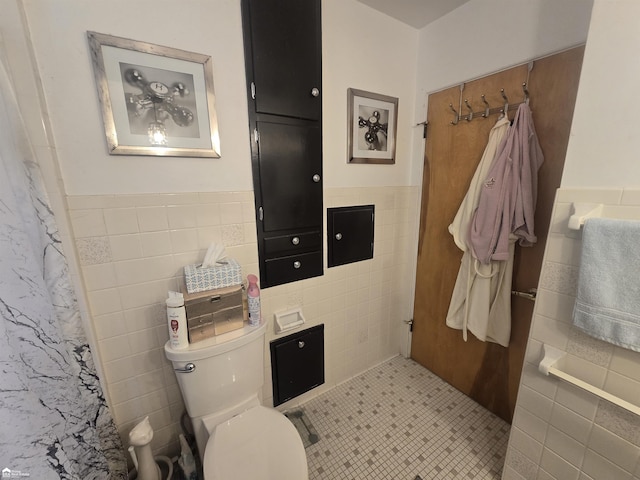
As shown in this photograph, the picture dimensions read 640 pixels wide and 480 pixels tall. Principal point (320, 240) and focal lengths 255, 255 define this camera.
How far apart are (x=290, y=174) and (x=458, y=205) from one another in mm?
1038

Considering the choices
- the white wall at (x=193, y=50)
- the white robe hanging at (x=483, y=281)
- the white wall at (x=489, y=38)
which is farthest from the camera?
the white robe hanging at (x=483, y=281)

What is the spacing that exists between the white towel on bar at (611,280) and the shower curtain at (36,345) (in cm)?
159

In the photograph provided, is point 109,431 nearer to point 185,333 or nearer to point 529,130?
point 185,333

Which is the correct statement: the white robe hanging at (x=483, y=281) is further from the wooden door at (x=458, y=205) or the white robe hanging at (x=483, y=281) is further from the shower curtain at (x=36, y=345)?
the shower curtain at (x=36, y=345)

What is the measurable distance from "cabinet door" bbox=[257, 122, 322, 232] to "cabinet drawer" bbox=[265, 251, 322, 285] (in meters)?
0.17

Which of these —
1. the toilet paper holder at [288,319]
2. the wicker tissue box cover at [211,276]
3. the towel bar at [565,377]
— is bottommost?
the toilet paper holder at [288,319]

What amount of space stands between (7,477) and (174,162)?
101 cm

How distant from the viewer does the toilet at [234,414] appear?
2.96 ft

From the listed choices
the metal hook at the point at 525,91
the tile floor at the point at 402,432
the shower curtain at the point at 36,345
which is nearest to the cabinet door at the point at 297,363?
the tile floor at the point at 402,432

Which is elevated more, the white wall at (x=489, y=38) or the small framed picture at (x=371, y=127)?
the white wall at (x=489, y=38)

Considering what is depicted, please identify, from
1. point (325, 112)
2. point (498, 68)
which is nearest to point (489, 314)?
point (498, 68)

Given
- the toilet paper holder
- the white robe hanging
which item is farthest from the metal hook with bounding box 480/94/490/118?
the toilet paper holder

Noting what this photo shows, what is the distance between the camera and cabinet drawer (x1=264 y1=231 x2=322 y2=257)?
1332 mm

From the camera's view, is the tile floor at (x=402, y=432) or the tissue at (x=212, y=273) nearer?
the tissue at (x=212, y=273)
